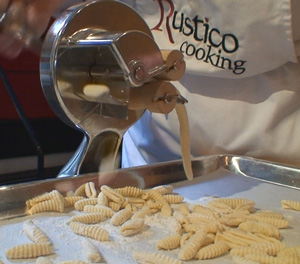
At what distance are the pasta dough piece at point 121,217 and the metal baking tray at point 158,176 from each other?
118mm

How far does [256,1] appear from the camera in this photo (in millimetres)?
839

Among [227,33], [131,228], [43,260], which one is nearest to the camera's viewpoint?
[43,260]

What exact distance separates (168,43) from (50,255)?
54 cm

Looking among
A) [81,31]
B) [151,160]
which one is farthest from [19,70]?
[81,31]

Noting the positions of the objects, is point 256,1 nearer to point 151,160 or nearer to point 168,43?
point 168,43

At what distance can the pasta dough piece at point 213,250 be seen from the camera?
614 millimetres

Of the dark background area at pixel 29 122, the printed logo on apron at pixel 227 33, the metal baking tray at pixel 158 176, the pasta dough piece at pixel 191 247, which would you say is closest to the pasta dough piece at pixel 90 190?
the metal baking tray at pixel 158 176

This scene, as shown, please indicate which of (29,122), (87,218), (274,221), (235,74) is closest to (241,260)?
(274,221)

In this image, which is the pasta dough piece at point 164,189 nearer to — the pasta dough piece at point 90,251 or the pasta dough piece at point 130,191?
the pasta dough piece at point 130,191

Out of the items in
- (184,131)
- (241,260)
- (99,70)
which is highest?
(99,70)

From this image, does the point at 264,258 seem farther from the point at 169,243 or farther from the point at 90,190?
the point at 90,190

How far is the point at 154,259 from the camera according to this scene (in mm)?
577

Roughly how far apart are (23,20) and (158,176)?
16.1 inches

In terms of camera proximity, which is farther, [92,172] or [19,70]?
[19,70]
